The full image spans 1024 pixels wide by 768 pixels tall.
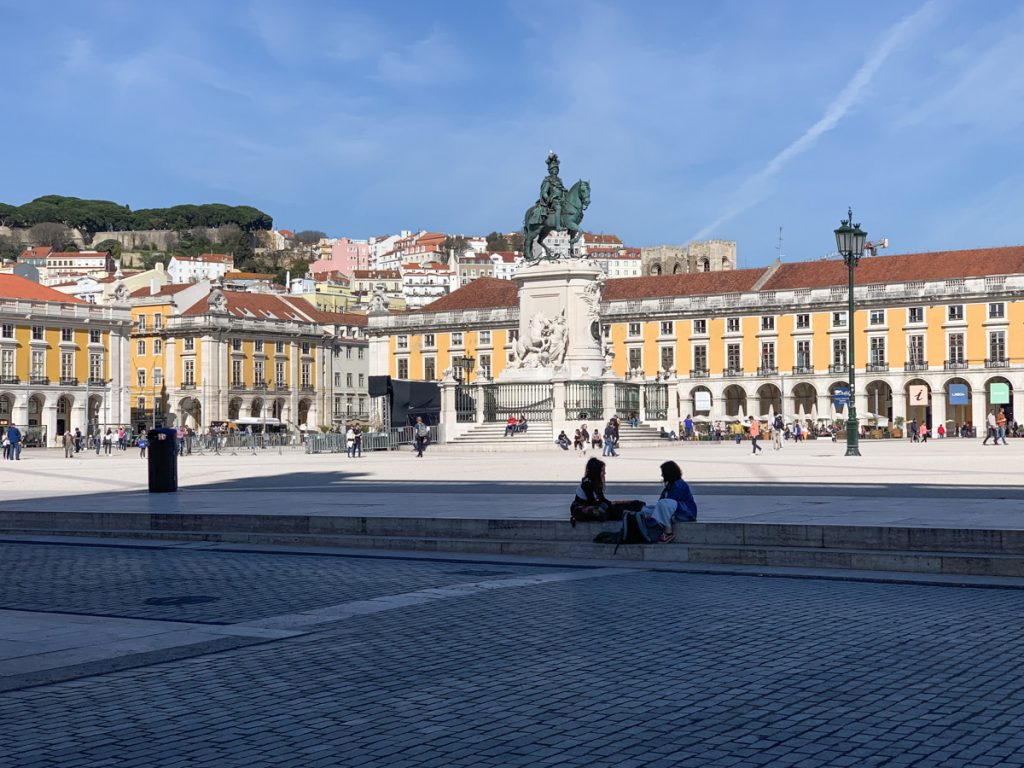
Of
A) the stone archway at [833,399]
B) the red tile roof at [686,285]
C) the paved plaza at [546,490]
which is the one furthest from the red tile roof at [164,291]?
the paved plaza at [546,490]

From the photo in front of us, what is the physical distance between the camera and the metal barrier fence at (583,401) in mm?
45750

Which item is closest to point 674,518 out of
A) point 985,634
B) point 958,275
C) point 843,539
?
point 843,539

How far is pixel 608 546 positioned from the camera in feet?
43.0

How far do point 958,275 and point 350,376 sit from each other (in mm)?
52431

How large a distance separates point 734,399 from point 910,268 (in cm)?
1472

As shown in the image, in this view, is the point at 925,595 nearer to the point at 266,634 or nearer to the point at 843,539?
the point at 843,539

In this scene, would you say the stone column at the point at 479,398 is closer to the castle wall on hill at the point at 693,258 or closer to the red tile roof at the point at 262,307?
the red tile roof at the point at 262,307

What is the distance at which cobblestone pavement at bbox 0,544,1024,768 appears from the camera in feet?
18.7

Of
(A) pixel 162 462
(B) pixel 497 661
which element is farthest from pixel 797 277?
(B) pixel 497 661

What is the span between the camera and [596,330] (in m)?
48.6

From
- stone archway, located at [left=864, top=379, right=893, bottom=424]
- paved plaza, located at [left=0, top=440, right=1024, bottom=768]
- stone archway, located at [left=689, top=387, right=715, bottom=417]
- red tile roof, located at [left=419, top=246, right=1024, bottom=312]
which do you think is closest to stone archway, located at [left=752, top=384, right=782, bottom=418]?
stone archway, located at [left=689, top=387, right=715, bottom=417]

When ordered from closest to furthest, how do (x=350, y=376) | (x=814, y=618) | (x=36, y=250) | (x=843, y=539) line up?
(x=814, y=618) → (x=843, y=539) → (x=350, y=376) → (x=36, y=250)

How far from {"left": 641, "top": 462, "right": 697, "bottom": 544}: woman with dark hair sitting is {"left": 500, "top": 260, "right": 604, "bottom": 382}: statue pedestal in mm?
33511

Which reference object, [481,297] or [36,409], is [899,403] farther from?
[36,409]
